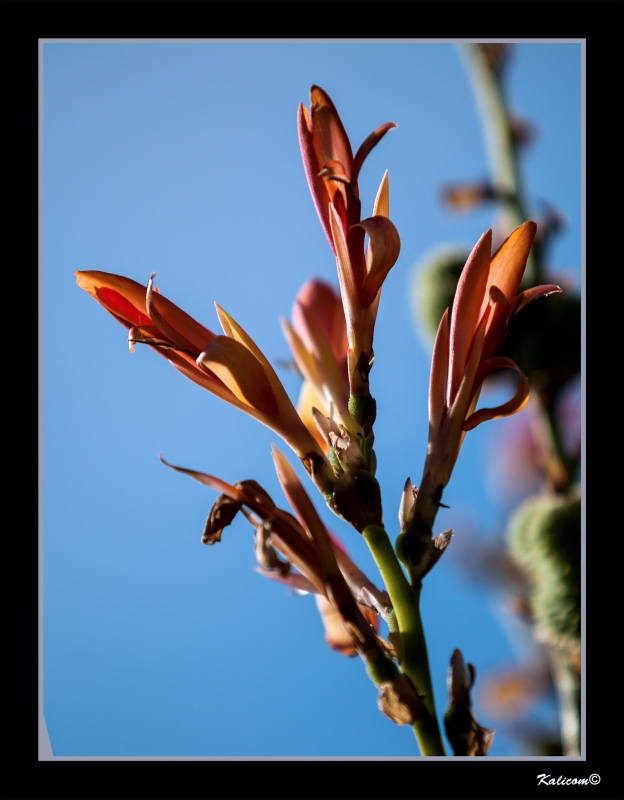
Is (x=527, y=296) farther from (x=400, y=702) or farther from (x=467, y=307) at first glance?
(x=400, y=702)

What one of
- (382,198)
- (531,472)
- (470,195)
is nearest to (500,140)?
(470,195)

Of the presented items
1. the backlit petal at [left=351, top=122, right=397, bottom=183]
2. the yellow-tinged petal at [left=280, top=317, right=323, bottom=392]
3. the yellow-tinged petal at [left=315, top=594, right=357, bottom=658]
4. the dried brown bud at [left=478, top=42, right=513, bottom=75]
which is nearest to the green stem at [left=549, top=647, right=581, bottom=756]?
the yellow-tinged petal at [left=315, top=594, right=357, bottom=658]

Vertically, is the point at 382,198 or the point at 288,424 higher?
the point at 382,198

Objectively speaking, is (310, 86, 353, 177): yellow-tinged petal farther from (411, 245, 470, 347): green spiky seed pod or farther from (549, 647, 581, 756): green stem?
(411, 245, 470, 347): green spiky seed pod
